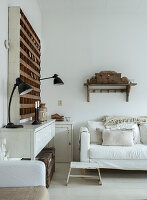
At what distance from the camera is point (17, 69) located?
305cm

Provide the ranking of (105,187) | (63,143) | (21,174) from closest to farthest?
1. (21,174)
2. (105,187)
3. (63,143)

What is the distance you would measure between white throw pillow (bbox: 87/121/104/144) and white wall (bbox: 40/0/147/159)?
296 mm

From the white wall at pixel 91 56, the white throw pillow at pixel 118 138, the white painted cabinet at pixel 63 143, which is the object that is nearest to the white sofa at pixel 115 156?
the white throw pillow at pixel 118 138

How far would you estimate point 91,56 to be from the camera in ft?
16.8

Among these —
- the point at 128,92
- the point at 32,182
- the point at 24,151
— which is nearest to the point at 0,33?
the point at 24,151

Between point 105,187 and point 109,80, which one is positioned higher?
point 109,80

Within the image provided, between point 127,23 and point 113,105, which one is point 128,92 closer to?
point 113,105

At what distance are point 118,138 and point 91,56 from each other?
1.72 metres

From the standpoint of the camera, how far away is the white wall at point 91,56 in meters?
5.08

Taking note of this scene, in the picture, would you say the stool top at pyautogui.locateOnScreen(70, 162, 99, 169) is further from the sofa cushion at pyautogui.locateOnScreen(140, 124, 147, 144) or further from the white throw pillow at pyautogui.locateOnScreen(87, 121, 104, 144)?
the sofa cushion at pyautogui.locateOnScreen(140, 124, 147, 144)

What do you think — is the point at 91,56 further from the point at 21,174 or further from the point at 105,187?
the point at 21,174

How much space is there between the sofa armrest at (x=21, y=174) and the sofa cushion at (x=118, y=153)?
6.41ft

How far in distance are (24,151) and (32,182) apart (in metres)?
0.59

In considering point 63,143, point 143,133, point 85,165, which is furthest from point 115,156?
point 63,143
